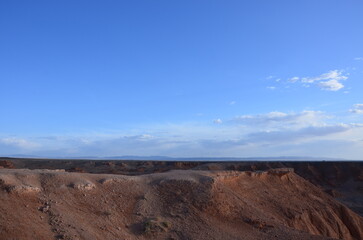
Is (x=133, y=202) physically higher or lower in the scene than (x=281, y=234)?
higher

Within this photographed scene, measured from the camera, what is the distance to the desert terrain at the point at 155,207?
1214cm

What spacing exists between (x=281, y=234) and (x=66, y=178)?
8.60 m

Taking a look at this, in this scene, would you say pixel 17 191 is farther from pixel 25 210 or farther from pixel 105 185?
pixel 105 185

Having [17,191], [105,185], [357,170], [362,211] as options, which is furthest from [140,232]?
[357,170]

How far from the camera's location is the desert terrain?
12.1 metres

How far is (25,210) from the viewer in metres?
12.1

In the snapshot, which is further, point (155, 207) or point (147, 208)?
point (155, 207)

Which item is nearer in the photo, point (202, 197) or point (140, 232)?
point (140, 232)

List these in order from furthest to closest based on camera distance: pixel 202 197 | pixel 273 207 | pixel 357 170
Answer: pixel 357 170, pixel 273 207, pixel 202 197

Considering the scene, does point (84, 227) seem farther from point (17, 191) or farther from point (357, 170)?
point (357, 170)

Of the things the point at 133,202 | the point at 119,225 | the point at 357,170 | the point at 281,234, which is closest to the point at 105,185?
the point at 133,202

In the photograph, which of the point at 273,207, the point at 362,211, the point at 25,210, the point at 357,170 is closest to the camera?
the point at 25,210

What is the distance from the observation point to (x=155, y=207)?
49.1 feet

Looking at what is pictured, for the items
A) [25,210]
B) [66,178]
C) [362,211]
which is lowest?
[362,211]
